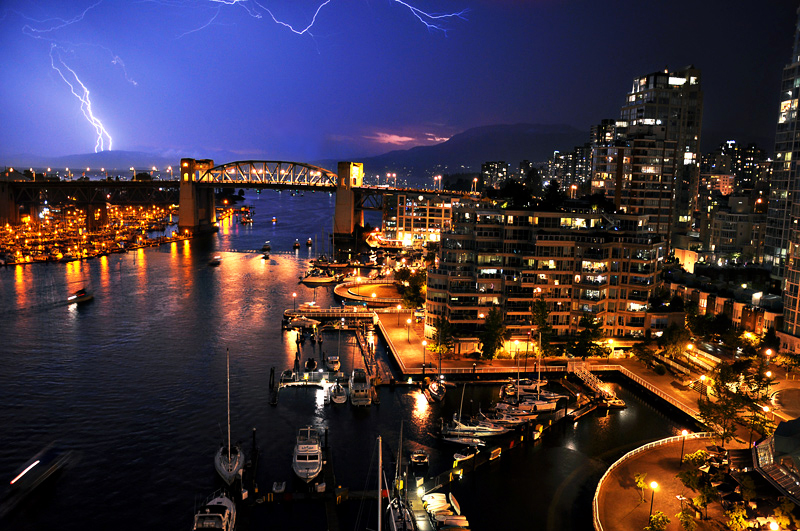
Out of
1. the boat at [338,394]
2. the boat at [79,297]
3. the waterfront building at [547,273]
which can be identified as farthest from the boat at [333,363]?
the boat at [79,297]

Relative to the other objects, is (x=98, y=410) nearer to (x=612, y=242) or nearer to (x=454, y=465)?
(x=454, y=465)

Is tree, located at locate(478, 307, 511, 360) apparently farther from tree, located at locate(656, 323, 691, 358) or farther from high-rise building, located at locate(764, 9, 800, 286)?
high-rise building, located at locate(764, 9, 800, 286)

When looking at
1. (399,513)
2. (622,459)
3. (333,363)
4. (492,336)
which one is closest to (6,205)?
(333,363)

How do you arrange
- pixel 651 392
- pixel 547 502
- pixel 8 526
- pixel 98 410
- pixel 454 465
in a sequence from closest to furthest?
pixel 8 526 < pixel 547 502 < pixel 454 465 < pixel 98 410 < pixel 651 392

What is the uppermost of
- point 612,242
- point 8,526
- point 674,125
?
point 674,125

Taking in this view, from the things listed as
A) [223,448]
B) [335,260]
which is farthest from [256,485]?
[335,260]

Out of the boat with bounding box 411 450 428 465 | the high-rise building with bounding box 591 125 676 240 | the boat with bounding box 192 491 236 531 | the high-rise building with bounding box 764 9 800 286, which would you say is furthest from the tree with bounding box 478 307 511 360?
the high-rise building with bounding box 591 125 676 240

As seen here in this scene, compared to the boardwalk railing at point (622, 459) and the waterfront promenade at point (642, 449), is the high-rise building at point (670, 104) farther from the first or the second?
the boardwalk railing at point (622, 459)
